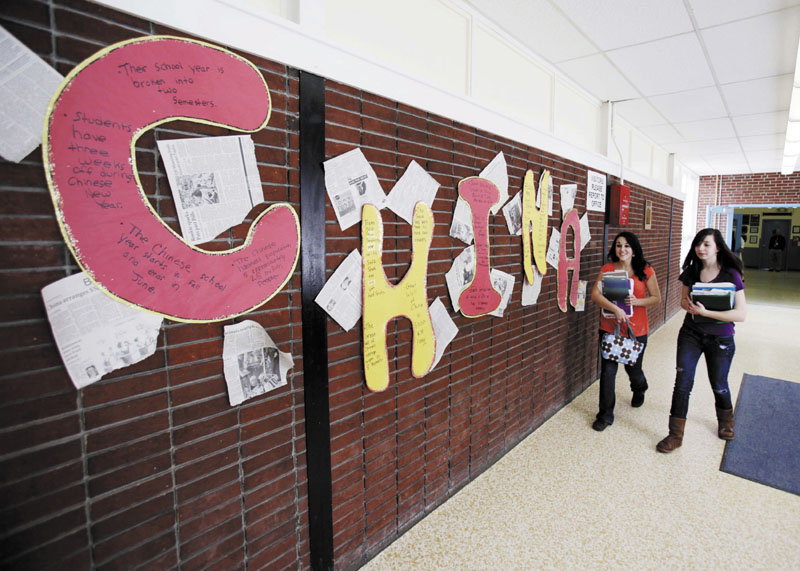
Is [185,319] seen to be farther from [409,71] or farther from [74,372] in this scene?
[409,71]

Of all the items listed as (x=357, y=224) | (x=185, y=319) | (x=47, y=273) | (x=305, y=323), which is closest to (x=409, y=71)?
(x=357, y=224)

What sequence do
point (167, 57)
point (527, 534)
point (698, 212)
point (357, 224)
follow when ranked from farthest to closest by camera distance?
point (698, 212) < point (527, 534) < point (357, 224) < point (167, 57)

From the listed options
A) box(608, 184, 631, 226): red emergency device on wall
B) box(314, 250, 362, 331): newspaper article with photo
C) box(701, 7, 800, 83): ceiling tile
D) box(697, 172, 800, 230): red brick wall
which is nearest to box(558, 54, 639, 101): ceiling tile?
box(701, 7, 800, 83): ceiling tile

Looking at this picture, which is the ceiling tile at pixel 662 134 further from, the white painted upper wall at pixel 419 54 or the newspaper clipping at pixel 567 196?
the newspaper clipping at pixel 567 196

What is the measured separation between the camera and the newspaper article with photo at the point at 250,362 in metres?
1.36

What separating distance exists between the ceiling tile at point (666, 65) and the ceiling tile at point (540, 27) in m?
0.33

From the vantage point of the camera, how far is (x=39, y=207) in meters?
0.99

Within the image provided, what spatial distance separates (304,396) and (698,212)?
32.8ft

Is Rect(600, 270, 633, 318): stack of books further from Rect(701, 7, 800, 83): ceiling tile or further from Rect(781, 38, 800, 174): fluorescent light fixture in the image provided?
Rect(781, 38, 800, 174): fluorescent light fixture

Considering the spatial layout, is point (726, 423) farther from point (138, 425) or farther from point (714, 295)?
point (138, 425)

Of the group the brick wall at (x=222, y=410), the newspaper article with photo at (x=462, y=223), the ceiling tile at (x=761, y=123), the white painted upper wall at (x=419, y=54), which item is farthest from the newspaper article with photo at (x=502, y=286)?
the ceiling tile at (x=761, y=123)

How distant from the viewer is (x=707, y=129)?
499 cm

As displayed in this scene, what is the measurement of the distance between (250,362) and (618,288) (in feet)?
8.76

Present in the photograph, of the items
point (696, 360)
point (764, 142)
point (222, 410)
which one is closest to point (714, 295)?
point (696, 360)
